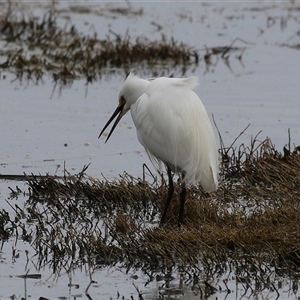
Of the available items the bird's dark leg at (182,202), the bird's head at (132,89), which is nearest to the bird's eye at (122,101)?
the bird's head at (132,89)

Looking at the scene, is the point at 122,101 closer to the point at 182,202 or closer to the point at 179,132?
the point at 179,132

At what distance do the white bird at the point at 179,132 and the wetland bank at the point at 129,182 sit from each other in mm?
309

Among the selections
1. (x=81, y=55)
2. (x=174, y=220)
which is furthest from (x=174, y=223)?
(x=81, y=55)

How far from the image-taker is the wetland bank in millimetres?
5438

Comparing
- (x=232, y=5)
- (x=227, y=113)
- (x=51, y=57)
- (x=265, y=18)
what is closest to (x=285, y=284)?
(x=227, y=113)

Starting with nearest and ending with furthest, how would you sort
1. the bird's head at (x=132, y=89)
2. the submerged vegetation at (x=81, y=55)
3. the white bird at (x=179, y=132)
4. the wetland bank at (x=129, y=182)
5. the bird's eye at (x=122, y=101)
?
the wetland bank at (x=129, y=182), the white bird at (x=179, y=132), the bird's head at (x=132, y=89), the bird's eye at (x=122, y=101), the submerged vegetation at (x=81, y=55)

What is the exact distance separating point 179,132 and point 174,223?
73 centimetres

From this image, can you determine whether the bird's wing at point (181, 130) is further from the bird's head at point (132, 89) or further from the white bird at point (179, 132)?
the bird's head at point (132, 89)

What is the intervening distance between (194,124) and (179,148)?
219mm

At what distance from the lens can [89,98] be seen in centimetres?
1178

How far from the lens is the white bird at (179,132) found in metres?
6.59

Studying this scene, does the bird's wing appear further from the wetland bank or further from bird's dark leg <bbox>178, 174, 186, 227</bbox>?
the wetland bank

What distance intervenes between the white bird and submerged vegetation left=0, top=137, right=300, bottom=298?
31cm

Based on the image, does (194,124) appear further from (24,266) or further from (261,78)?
(261,78)
